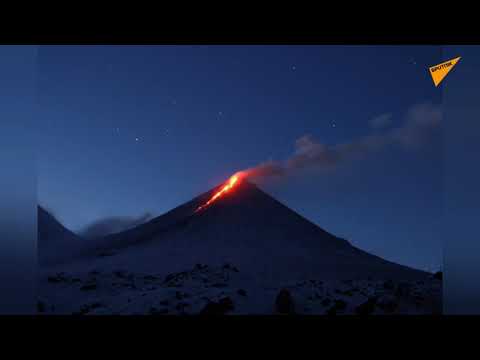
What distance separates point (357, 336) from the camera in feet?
12.8

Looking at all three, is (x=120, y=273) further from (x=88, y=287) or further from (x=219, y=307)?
(x=219, y=307)

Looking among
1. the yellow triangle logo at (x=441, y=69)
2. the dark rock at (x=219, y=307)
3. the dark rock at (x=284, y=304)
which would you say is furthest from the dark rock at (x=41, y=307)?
the yellow triangle logo at (x=441, y=69)

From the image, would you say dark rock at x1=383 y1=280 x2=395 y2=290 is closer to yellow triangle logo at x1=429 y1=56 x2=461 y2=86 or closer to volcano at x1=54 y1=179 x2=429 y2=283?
volcano at x1=54 y1=179 x2=429 y2=283

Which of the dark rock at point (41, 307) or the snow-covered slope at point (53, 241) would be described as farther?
the snow-covered slope at point (53, 241)

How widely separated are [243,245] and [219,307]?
7485 millimetres

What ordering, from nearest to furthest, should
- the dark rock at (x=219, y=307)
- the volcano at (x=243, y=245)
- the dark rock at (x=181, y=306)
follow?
the dark rock at (x=219, y=307) < the dark rock at (x=181, y=306) < the volcano at (x=243, y=245)

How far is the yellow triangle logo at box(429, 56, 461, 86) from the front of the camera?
498 centimetres

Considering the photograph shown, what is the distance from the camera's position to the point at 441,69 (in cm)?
509

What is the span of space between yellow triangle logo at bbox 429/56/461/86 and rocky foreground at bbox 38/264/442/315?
3682mm

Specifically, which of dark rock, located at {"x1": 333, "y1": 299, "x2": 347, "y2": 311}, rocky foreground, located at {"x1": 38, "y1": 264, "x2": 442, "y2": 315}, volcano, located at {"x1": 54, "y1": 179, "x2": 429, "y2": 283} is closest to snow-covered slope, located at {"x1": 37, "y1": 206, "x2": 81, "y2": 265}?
volcano, located at {"x1": 54, "y1": 179, "x2": 429, "y2": 283}

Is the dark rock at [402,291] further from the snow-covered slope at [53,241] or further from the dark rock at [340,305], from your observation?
the snow-covered slope at [53,241]

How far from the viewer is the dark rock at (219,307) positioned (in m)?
5.99
